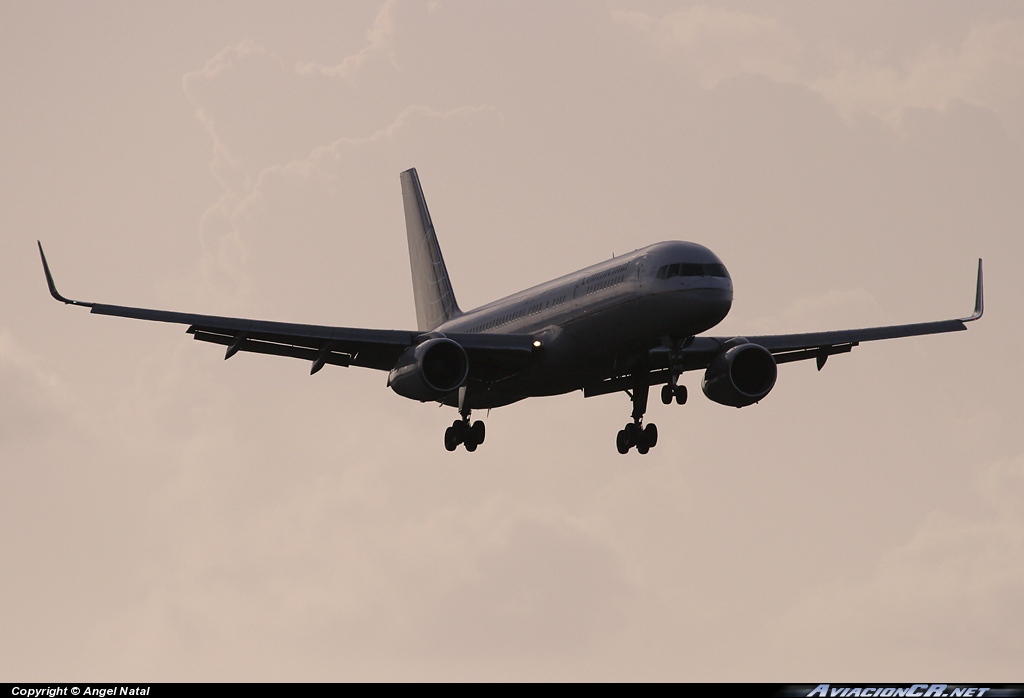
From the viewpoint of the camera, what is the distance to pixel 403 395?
51.5 m

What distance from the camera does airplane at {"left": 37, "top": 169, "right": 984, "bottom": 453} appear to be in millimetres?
47750

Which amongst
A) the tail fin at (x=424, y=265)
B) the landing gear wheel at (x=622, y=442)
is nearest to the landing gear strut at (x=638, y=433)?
the landing gear wheel at (x=622, y=442)

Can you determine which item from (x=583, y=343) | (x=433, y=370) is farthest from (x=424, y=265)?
(x=583, y=343)

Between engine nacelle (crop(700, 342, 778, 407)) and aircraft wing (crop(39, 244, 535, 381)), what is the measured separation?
22.7 feet

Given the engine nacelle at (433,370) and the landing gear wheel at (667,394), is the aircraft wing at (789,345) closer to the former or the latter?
the landing gear wheel at (667,394)

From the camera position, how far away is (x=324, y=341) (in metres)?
52.9

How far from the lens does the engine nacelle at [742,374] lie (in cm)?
5381

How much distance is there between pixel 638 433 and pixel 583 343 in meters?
6.86

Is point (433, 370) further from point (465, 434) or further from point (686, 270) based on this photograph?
point (686, 270)

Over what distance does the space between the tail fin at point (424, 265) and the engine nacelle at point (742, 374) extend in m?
18.1

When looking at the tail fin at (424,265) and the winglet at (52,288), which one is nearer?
the winglet at (52,288)
